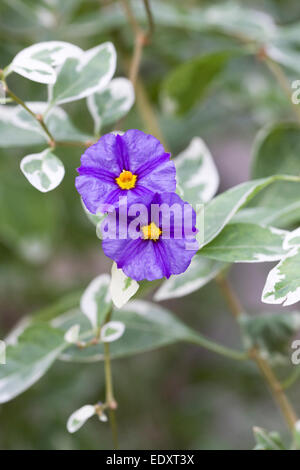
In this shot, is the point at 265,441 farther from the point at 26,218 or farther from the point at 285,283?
the point at 26,218

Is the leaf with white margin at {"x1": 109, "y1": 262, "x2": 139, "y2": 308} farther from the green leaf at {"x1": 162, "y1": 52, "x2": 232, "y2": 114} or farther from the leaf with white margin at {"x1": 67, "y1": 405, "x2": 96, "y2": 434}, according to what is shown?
the green leaf at {"x1": 162, "y1": 52, "x2": 232, "y2": 114}

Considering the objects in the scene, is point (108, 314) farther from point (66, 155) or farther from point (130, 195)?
point (66, 155)

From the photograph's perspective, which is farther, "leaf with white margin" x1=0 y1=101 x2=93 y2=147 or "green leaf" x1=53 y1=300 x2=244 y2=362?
"green leaf" x1=53 y1=300 x2=244 y2=362

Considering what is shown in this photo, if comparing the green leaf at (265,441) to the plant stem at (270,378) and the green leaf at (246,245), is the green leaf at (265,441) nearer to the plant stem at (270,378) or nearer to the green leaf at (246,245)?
the plant stem at (270,378)

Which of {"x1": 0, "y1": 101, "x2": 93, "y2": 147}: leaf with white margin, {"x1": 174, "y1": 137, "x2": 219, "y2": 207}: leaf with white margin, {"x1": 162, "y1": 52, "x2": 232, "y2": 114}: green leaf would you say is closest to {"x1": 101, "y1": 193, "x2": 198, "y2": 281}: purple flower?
{"x1": 174, "y1": 137, "x2": 219, "y2": 207}: leaf with white margin

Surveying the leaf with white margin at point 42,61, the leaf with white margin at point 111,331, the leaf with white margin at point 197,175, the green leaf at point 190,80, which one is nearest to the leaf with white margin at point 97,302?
the leaf with white margin at point 111,331

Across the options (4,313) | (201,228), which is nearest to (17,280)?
(4,313)

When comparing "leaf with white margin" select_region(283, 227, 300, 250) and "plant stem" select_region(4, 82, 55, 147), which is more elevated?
"plant stem" select_region(4, 82, 55, 147)
